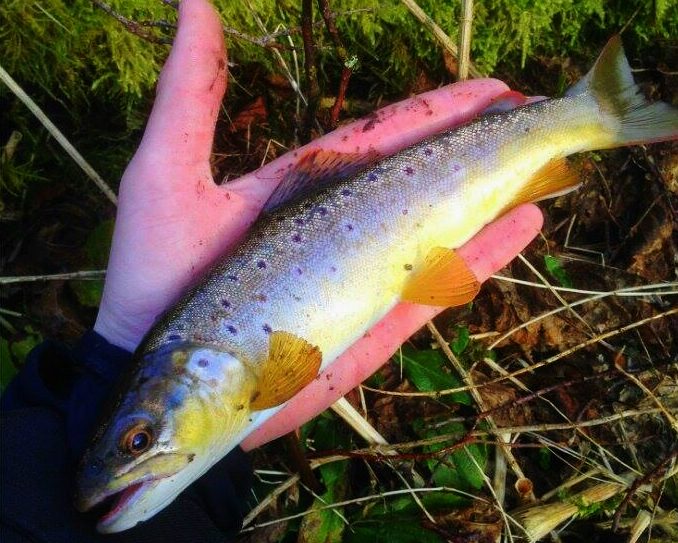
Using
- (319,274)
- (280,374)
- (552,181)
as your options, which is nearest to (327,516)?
(280,374)

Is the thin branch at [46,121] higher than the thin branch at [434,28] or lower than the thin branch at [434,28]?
higher

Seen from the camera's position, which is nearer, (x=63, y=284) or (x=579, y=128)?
(x=579, y=128)

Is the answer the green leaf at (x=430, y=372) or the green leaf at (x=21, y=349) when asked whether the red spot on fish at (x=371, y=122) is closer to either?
the green leaf at (x=430, y=372)

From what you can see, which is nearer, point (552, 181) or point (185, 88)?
point (185, 88)

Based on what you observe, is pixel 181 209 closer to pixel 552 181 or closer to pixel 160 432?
pixel 160 432

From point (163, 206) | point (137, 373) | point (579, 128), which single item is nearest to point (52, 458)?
point (137, 373)

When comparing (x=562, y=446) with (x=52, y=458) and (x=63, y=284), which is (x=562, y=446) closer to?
(x=52, y=458)

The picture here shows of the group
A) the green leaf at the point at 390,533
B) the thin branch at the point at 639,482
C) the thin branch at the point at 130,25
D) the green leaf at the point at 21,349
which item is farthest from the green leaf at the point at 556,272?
the green leaf at the point at 21,349
